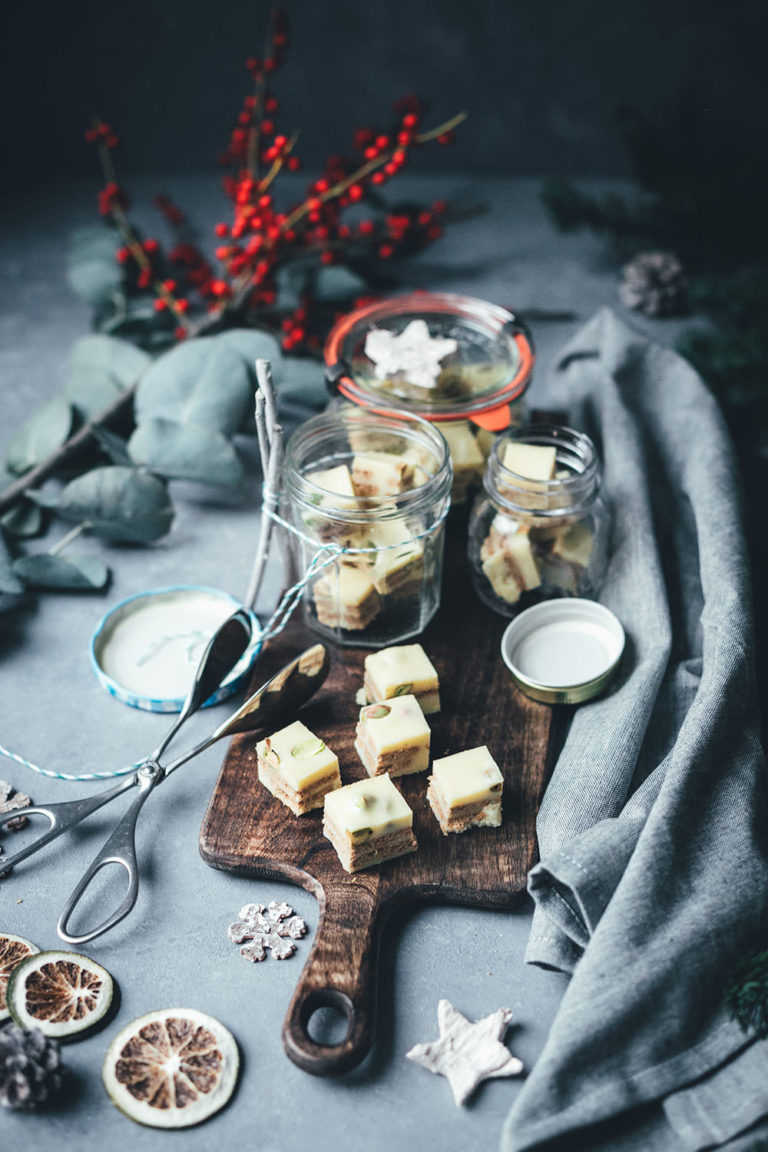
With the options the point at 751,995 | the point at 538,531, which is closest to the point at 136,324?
the point at 538,531

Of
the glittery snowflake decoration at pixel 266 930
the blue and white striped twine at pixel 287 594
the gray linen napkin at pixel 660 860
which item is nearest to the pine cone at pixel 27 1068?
the glittery snowflake decoration at pixel 266 930

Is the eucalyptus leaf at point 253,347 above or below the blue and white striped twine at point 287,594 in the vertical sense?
above

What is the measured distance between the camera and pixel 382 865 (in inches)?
51.5

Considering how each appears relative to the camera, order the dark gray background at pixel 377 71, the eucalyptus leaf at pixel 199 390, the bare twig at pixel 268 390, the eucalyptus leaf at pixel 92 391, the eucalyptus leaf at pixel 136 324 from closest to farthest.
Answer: the bare twig at pixel 268 390 < the eucalyptus leaf at pixel 199 390 < the eucalyptus leaf at pixel 92 391 < the eucalyptus leaf at pixel 136 324 < the dark gray background at pixel 377 71

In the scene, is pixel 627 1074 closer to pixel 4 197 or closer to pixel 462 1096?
pixel 462 1096

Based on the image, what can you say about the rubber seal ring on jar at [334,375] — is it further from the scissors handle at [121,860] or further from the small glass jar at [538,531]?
the scissors handle at [121,860]

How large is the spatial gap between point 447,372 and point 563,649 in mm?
487

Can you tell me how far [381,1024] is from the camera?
1.20 metres

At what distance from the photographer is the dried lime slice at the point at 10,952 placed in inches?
47.5

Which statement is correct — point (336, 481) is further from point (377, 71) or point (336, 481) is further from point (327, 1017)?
point (377, 71)

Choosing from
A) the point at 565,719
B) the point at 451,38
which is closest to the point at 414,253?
the point at 451,38

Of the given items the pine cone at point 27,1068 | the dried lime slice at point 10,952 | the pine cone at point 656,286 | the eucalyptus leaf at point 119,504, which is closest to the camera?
→ the pine cone at point 27,1068

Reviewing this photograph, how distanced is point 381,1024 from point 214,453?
3.23 feet

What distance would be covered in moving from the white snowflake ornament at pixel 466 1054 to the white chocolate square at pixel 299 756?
1.03 ft
